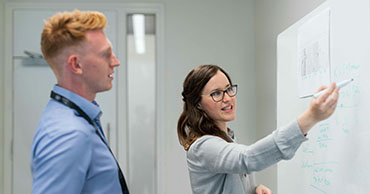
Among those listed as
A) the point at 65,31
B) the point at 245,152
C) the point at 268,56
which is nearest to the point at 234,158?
the point at 245,152

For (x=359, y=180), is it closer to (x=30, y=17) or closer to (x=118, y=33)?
(x=118, y=33)

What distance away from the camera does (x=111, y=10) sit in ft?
10.8

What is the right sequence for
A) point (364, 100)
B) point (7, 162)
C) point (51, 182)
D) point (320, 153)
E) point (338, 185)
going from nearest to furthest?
point (51, 182) < point (364, 100) < point (338, 185) < point (320, 153) < point (7, 162)

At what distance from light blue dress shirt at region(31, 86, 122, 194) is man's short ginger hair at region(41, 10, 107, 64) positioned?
4.7 inches

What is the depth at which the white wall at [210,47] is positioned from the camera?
3.27m

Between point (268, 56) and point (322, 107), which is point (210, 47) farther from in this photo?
point (322, 107)

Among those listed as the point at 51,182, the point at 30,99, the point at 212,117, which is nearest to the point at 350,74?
the point at 212,117

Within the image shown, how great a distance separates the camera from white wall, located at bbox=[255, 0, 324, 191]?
2.55 metres

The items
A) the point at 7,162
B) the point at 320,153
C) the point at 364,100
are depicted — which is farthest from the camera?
the point at 7,162

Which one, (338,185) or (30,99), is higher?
(30,99)

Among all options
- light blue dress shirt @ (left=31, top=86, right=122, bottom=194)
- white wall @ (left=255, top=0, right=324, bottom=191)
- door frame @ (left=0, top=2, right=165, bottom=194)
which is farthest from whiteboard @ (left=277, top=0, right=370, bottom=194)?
door frame @ (left=0, top=2, right=165, bottom=194)

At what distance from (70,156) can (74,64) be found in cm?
25

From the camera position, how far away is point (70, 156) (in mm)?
935

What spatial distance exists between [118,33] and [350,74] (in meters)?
2.36
